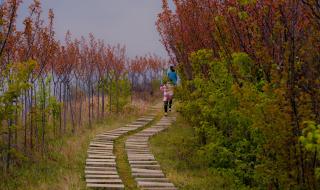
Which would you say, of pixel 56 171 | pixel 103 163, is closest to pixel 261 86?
pixel 103 163

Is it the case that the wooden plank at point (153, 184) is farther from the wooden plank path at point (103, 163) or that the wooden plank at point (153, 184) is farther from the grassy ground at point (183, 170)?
the wooden plank path at point (103, 163)

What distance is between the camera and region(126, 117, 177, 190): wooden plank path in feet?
28.3

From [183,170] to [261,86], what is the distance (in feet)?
10.8

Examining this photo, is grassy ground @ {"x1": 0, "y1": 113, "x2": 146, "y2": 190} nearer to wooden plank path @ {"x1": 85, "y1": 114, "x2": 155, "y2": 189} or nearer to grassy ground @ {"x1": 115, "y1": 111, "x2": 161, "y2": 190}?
wooden plank path @ {"x1": 85, "y1": 114, "x2": 155, "y2": 189}

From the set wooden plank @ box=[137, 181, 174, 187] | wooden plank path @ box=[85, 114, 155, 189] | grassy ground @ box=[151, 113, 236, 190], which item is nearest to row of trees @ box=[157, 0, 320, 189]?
grassy ground @ box=[151, 113, 236, 190]

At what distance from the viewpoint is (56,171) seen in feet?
32.7

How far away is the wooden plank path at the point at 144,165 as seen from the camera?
8.63 metres

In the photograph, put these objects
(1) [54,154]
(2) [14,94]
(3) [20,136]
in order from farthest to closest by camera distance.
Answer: (3) [20,136], (1) [54,154], (2) [14,94]

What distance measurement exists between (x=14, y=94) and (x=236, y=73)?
4.10 m

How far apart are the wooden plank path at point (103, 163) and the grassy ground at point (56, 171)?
0.56 feet

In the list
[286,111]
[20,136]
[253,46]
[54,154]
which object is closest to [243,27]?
[253,46]

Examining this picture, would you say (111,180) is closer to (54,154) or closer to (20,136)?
Answer: (54,154)

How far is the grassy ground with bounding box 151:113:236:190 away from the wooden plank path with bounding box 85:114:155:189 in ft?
3.72

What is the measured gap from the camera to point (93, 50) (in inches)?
756
